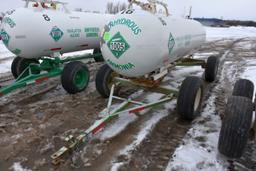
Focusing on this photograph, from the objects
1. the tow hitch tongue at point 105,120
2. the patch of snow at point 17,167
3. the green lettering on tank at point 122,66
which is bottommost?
the patch of snow at point 17,167

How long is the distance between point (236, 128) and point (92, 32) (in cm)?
501

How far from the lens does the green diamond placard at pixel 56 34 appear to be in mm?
5230

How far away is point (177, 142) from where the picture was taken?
11.3 ft

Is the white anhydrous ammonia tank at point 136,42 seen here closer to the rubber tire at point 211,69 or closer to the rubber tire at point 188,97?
the rubber tire at point 188,97

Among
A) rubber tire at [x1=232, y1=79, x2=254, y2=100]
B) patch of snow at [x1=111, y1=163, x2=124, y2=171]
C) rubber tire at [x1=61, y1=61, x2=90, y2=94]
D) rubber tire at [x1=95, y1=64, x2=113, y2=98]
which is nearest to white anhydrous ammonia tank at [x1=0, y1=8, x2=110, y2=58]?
rubber tire at [x1=61, y1=61, x2=90, y2=94]

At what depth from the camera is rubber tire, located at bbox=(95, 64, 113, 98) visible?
4773mm

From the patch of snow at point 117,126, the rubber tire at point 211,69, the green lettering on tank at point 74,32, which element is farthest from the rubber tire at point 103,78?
the rubber tire at point 211,69

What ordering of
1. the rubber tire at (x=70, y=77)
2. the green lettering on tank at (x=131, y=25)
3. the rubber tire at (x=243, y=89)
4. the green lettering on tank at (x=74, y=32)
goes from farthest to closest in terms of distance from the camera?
the green lettering on tank at (x=74, y=32) < the rubber tire at (x=70, y=77) < the rubber tire at (x=243, y=89) < the green lettering on tank at (x=131, y=25)

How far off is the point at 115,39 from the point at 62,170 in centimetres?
198

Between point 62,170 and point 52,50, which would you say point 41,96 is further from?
point 62,170

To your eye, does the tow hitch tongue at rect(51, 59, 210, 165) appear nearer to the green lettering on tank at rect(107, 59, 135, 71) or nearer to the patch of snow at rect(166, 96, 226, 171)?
the green lettering on tank at rect(107, 59, 135, 71)

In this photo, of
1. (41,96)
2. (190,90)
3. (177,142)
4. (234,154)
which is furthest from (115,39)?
(41,96)

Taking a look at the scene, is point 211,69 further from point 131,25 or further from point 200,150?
point 131,25

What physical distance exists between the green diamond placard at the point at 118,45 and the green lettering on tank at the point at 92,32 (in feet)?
10.2
